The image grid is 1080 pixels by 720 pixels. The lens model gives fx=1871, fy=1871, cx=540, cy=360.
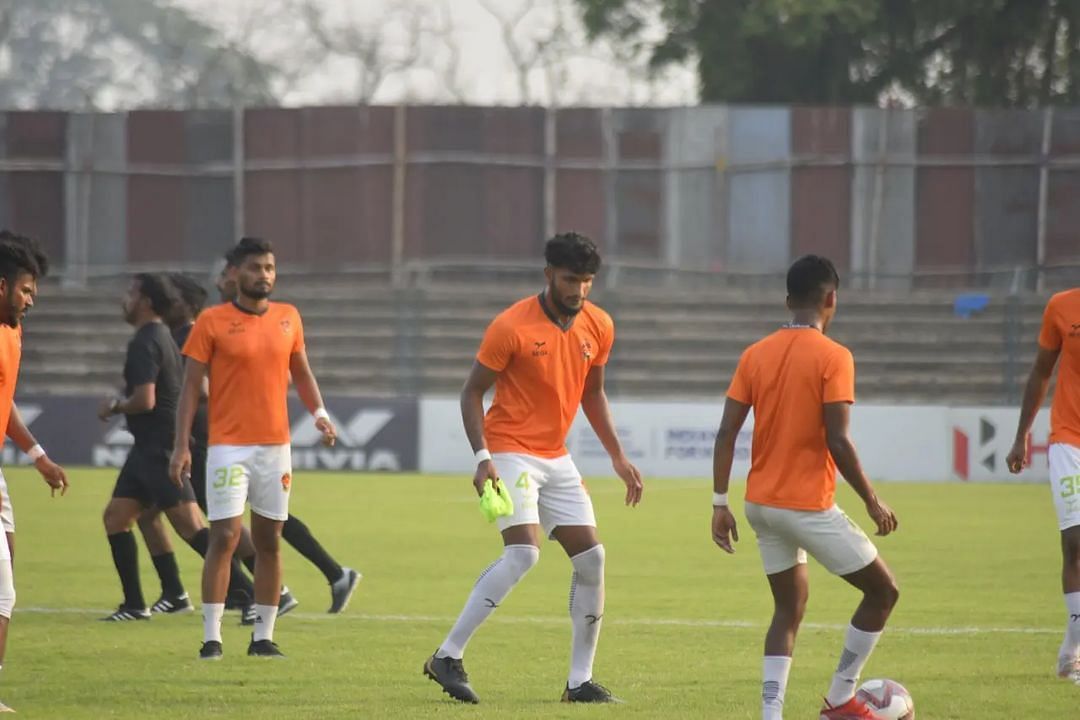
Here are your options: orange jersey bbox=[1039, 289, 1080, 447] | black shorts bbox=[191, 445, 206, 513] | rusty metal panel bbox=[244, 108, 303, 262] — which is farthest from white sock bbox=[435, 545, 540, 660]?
rusty metal panel bbox=[244, 108, 303, 262]

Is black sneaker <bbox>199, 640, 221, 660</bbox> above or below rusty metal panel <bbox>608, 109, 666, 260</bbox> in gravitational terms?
below

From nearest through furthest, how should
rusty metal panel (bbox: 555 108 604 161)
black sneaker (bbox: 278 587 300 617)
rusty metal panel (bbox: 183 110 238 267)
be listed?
black sneaker (bbox: 278 587 300 617) < rusty metal panel (bbox: 555 108 604 161) < rusty metal panel (bbox: 183 110 238 267)

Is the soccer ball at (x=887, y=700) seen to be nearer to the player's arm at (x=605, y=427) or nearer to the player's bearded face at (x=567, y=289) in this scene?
the player's arm at (x=605, y=427)

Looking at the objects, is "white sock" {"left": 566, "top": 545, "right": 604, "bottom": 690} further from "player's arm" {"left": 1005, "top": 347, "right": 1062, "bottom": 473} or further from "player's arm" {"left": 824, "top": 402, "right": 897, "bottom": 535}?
"player's arm" {"left": 1005, "top": 347, "right": 1062, "bottom": 473}

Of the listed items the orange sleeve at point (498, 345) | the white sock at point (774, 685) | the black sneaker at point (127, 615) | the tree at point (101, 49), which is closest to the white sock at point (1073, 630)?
the white sock at point (774, 685)

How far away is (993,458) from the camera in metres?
26.5

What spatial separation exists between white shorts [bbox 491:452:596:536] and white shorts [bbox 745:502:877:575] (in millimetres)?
1279

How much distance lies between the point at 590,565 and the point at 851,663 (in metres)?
1.45

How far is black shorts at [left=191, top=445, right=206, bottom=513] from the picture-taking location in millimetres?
12461

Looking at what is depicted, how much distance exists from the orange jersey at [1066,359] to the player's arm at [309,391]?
3932mm

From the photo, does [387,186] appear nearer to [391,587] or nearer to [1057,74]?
[1057,74]

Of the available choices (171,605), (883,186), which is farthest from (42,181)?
(171,605)

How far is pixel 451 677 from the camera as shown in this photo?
8828mm

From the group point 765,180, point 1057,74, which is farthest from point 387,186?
point 1057,74
